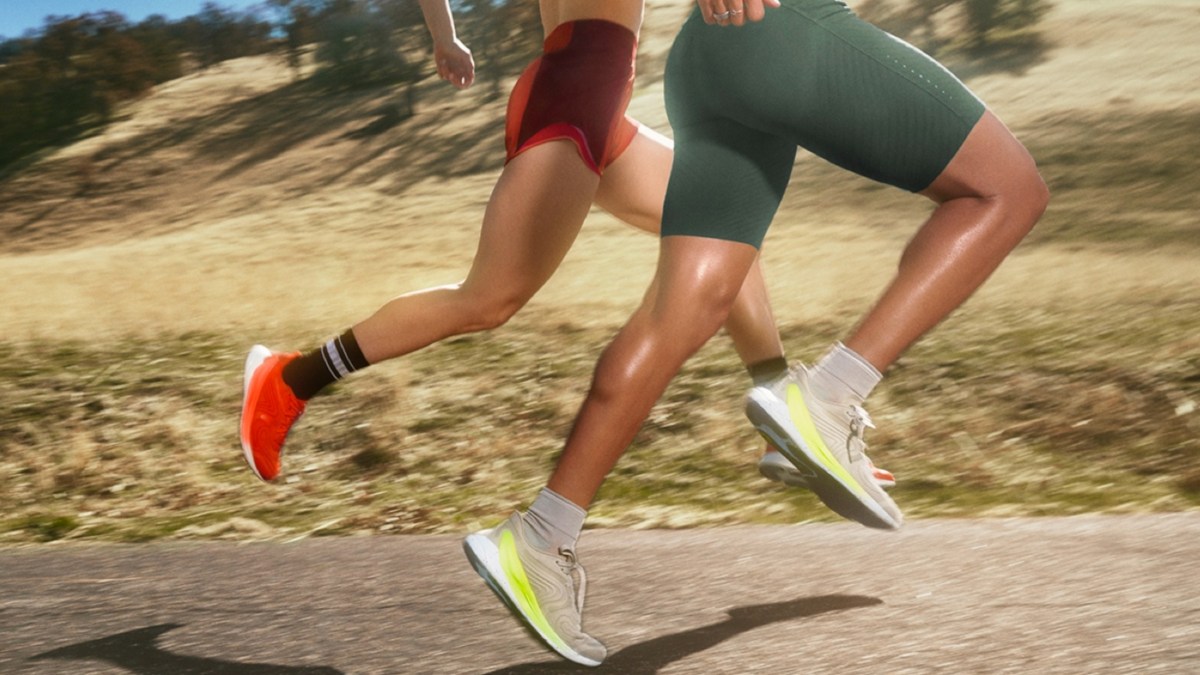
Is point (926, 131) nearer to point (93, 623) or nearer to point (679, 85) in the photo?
point (679, 85)

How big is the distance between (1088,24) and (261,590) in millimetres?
23033

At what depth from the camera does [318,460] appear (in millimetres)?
5023

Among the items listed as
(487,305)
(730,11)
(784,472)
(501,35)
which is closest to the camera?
(730,11)

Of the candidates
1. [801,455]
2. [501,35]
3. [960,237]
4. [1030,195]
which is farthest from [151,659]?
[501,35]

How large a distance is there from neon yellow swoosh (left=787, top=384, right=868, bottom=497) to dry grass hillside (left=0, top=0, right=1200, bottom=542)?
122cm

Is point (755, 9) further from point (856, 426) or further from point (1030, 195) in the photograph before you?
point (856, 426)

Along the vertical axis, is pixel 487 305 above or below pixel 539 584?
above

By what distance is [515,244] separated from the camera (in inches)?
97.3

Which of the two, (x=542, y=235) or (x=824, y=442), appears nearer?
(x=824, y=442)

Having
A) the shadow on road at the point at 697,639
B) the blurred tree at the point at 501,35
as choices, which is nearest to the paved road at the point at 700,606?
the shadow on road at the point at 697,639

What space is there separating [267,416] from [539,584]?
105cm

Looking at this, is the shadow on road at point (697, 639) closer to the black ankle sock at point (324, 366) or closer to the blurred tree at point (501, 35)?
the black ankle sock at point (324, 366)

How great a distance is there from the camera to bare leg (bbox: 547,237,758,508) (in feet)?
6.84

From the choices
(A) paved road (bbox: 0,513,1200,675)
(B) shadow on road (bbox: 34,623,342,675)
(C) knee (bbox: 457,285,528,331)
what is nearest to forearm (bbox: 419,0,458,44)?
(C) knee (bbox: 457,285,528,331)
